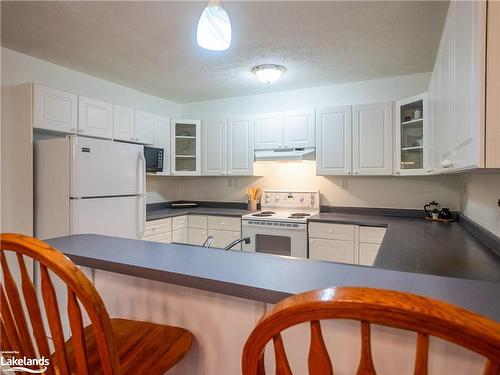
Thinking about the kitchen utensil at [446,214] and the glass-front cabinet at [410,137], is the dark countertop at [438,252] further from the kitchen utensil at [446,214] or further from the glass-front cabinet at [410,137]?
the glass-front cabinet at [410,137]

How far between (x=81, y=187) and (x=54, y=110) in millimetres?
761

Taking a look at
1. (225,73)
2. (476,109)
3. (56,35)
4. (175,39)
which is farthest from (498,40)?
(56,35)

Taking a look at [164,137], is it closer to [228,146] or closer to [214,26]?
[228,146]

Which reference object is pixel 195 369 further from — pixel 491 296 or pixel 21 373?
pixel 491 296

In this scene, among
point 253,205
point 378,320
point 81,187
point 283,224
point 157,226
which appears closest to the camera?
point 378,320

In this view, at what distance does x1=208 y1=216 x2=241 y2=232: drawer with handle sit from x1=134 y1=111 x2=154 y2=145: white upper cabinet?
4.00ft

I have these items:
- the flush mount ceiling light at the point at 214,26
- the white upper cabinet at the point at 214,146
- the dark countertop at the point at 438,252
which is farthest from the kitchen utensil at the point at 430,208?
the flush mount ceiling light at the point at 214,26

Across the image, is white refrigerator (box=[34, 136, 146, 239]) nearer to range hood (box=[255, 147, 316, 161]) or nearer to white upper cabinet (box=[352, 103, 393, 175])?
range hood (box=[255, 147, 316, 161])

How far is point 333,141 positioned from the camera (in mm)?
3178

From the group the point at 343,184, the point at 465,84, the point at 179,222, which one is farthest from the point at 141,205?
the point at 465,84

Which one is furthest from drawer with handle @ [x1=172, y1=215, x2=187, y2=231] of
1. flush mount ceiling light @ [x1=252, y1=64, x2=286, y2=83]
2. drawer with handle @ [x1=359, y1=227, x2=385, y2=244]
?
drawer with handle @ [x1=359, y1=227, x2=385, y2=244]

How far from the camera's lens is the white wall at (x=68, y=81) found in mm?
2453

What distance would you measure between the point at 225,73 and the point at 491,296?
112 inches

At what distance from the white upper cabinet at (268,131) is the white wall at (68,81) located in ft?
4.79
